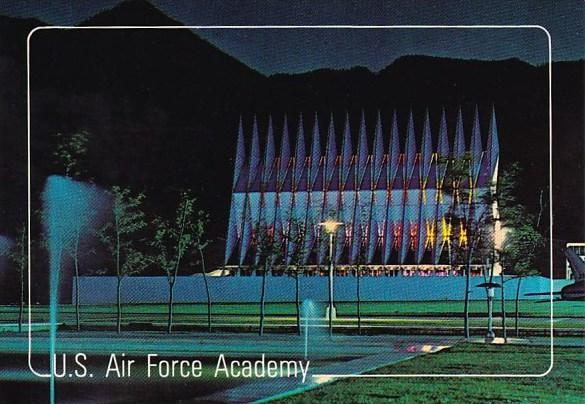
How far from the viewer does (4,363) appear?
42.9ft

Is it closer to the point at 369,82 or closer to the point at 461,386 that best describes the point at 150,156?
the point at 369,82

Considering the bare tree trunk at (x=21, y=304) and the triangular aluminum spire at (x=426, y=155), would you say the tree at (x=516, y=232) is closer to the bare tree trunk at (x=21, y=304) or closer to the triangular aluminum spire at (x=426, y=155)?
the triangular aluminum spire at (x=426, y=155)

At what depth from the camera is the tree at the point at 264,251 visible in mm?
15375

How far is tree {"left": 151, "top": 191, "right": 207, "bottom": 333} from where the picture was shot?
15.0m

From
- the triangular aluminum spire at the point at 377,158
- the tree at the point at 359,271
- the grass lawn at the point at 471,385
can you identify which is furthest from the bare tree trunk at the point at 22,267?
the triangular aluminum spire at the point at 377,158

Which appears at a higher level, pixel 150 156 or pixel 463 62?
pixel 463 62

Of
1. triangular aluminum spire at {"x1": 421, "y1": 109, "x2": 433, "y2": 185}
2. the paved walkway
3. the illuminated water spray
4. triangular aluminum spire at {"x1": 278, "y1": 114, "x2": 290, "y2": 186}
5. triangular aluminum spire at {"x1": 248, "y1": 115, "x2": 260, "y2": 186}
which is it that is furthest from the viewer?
triangular aluminum spire at {"x1": 421, "y1": 109, "x2": 433, "y2": 185}

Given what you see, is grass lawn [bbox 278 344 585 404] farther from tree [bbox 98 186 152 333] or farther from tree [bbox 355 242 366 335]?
tree [bbox 98 186 152 333]

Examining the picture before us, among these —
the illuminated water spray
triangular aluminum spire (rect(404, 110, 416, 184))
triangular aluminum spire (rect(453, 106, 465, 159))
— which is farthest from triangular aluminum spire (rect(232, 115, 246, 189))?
triangular aluminum spire (rect(453, 106, 465, 159))

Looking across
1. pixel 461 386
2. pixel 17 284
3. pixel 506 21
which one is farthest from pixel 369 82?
pixel 17 284

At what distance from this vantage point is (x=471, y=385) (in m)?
11.0

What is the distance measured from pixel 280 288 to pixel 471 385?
18.2 ft

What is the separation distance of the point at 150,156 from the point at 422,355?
14.5ft

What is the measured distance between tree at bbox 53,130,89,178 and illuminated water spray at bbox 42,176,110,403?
0.35m
